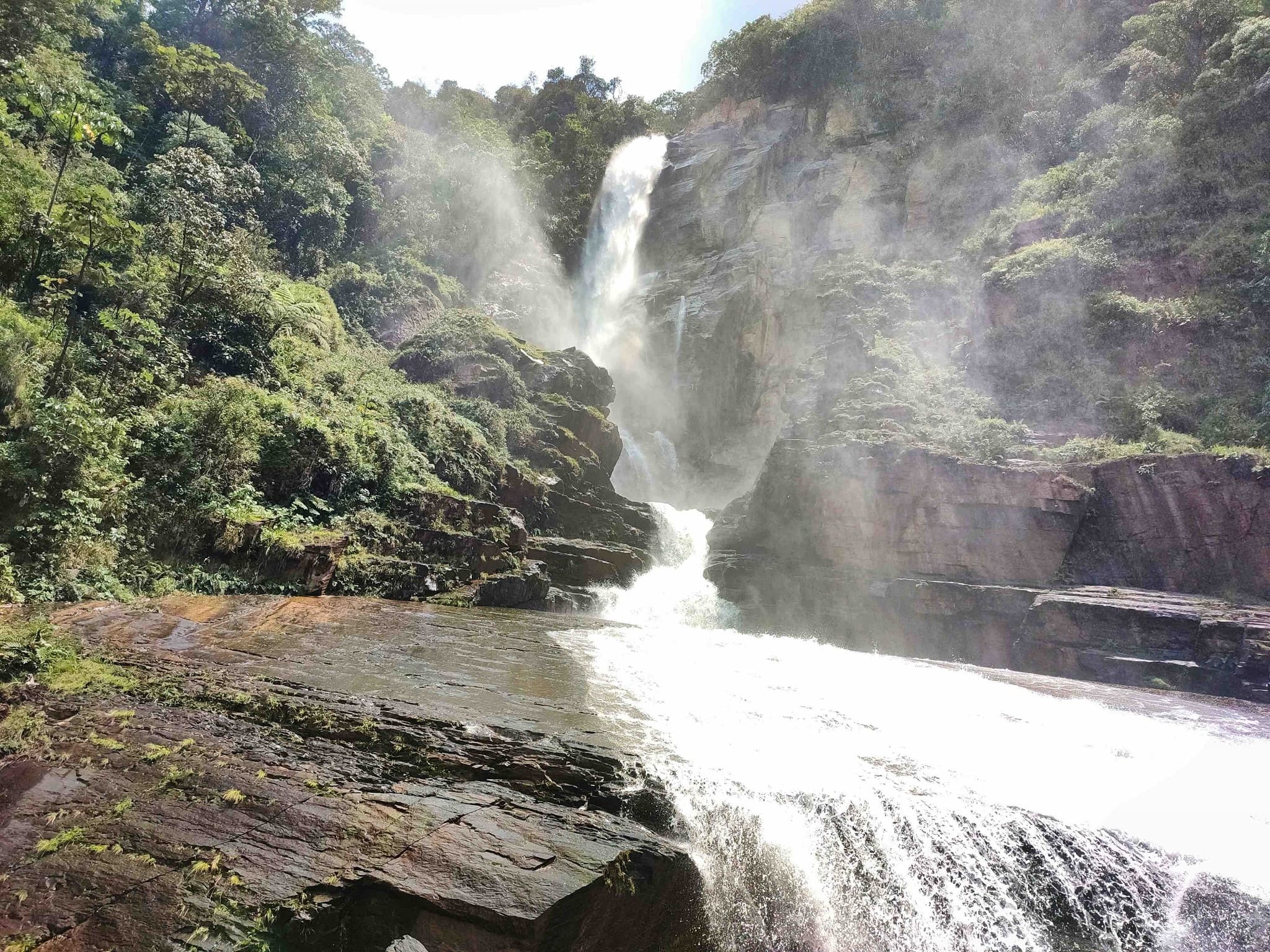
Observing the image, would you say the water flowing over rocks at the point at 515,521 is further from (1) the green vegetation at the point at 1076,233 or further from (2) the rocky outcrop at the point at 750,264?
(1) the green vegetation at the point at 1076,233

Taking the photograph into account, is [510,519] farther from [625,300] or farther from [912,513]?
[625,300]

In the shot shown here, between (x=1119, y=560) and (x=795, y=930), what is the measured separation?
1611 cm

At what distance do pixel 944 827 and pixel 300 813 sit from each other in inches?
202

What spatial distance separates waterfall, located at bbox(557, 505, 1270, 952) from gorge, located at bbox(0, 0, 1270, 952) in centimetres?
4

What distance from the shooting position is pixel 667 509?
2525 cm

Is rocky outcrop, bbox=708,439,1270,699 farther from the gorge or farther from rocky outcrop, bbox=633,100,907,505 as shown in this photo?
rocky outcrop, bbox=633,100,907,505

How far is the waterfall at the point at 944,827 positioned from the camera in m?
5.17

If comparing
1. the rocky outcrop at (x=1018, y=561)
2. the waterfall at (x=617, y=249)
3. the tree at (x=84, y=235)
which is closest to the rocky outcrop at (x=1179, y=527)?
the rocky outcrop at (x=1018, y=561)

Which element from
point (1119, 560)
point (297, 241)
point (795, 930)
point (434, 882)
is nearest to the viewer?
point (434, 882)

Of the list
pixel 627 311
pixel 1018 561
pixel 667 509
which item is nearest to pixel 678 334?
pixel 627 311

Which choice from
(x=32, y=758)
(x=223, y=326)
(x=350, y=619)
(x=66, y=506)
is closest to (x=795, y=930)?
(x=32, y=758)

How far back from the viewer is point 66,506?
7.88 metres

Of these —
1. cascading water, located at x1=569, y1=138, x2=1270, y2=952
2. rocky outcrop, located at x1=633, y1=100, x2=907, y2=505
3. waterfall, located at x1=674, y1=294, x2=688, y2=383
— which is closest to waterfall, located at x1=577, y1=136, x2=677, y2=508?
rocky outcrop, located at x1=633, y1=100, x2=907, y2=505

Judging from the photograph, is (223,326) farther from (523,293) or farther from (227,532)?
(523,293)
